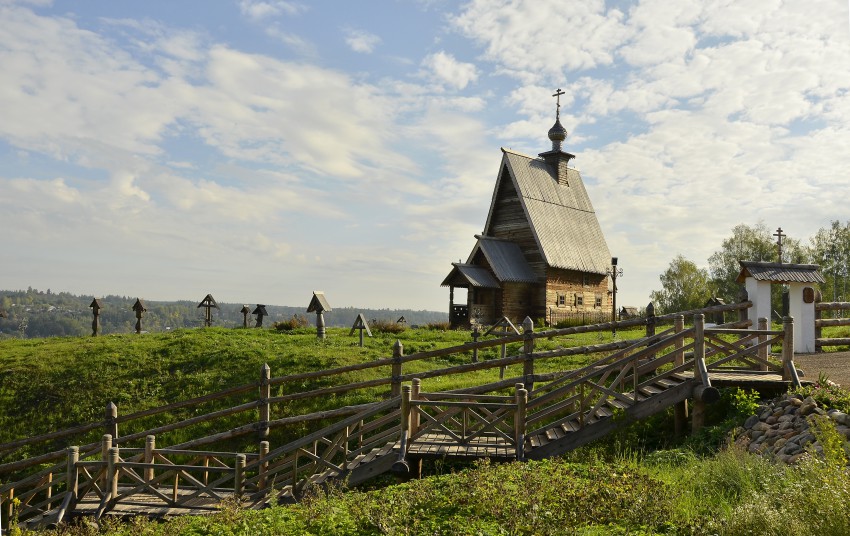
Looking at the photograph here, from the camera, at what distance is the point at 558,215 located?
37.7m

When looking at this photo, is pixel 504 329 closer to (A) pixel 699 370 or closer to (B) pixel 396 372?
(B) pixel 396 372

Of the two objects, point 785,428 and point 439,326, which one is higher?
point 439,326

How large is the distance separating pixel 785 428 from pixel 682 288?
53.5m

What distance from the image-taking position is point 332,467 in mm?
11180

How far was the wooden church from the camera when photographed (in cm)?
3331

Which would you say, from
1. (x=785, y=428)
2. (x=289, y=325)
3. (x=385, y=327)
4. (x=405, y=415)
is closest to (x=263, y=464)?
(x=405, y=415)

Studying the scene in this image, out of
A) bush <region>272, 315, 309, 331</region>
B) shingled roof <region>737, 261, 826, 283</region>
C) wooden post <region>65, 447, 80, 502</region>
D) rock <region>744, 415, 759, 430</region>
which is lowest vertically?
wooden post <region>65, 447, 80, 502</region>

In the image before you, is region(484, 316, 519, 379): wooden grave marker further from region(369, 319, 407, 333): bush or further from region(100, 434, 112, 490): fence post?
region(100, 434, 112, 490): fence post

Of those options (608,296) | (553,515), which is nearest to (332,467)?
(553,515)

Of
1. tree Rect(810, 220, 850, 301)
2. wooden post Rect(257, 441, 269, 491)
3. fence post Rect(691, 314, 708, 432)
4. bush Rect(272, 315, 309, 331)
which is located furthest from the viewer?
tree Rect(810, 220, 850, 301)

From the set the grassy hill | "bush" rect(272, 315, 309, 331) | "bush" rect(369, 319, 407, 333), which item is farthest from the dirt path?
"bush" rect(272, 315, 309, 331)

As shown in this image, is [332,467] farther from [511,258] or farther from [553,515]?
[511,258]

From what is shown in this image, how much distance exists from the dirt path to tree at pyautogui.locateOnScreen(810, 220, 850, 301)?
44227mm

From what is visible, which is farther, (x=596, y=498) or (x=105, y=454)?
(x=105, y=454)
